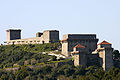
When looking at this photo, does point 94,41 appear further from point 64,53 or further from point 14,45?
point 14,45

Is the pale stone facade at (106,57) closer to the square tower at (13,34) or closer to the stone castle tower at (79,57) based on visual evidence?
the stone castle tower at (79,57)

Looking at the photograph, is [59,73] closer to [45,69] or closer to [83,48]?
[45,69]

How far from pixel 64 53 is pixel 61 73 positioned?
52.1ft

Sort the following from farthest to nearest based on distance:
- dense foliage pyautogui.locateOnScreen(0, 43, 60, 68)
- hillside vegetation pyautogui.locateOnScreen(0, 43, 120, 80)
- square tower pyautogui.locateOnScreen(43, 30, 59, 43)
Result: square tower pyautogui.locateOnScreen(43, 30, 59, 43) → dense foliage pyautogui.locateOnScreen(0, 43, 60, 68) → hillside vegetation pyautogui.locateOnScreen(0, 43, 120, 80)

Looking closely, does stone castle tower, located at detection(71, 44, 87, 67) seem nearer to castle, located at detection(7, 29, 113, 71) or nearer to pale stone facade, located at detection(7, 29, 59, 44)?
castle, located at detection(7, 29, 113, 71)

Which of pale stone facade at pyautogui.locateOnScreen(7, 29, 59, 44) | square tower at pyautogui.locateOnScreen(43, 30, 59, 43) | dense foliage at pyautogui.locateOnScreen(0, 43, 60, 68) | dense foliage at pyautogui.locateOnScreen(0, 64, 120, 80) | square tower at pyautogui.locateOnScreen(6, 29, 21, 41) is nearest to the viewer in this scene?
dense foliage at pyautogui.locateOnScreen(0, 64, 120, 80)

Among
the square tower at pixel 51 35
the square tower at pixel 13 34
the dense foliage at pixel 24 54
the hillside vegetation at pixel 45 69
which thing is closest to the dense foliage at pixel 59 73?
the hillside vegetation at pixel 45 69

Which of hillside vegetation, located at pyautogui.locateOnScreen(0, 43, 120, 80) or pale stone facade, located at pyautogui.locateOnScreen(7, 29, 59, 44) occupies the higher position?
pale stone facade, located at pyautogui.locateOnScreen(7, 29, 59, 44)

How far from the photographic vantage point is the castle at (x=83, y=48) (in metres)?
139

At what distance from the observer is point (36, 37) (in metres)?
176

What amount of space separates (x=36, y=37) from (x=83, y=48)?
37565mm

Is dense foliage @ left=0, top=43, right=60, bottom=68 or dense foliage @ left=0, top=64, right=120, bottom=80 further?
dense foliage @ left=0, top=43, right=60, bottom=68

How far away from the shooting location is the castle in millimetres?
138850

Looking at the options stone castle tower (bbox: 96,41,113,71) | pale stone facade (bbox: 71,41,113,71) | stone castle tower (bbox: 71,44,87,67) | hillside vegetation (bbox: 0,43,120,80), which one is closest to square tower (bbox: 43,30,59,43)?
hillside vegetation (bbox: 0,43,120,80)
